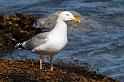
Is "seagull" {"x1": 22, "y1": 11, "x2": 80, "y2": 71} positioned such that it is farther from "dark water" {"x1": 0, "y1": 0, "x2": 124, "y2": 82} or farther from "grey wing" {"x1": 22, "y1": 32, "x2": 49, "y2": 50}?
"dark water" {"x1": 0, "y1": 0, "x2": 124, "y2": 82}

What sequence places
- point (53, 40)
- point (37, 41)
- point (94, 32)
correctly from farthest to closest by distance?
point (94, 32)
point (37, 41)
point (53, 40)

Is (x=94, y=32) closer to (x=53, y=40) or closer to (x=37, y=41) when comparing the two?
(x=37, y=41)

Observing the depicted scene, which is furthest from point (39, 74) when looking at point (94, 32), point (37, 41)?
point (94, 32)

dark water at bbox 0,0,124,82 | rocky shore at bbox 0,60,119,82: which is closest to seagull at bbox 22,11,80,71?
rocky shore at bbox 0,60,119,82

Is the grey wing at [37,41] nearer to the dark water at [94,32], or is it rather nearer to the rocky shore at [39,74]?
the rocky shore at [39,74]

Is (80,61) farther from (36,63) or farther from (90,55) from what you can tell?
(36,63)

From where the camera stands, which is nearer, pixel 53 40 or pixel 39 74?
pixel 39 74

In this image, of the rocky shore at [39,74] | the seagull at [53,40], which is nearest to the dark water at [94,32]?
the rocky shore at [39,74]

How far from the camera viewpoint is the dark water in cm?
1070

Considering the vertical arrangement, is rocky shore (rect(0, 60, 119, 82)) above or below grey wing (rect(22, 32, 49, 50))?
below

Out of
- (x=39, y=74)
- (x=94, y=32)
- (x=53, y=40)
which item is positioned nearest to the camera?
(x=39, y=74)

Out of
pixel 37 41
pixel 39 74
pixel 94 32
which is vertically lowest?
pixel 94 32

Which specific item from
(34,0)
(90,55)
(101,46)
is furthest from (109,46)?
(34,0)

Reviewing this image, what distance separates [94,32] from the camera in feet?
45.9
